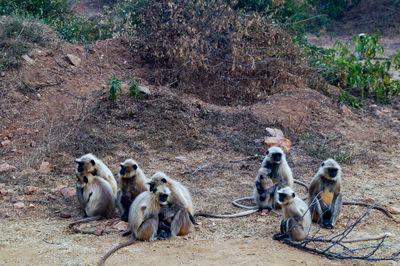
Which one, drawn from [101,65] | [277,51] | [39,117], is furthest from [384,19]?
[39,117]

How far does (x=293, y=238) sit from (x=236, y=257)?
919 millimetres

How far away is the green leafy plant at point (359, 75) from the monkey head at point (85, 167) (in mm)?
7059

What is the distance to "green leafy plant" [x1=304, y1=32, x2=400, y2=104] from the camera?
11906 mm

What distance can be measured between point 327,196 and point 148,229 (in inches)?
103

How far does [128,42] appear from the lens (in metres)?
11.5

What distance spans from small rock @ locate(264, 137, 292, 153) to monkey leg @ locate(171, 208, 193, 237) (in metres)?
3.45

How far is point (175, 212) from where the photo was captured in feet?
19.7

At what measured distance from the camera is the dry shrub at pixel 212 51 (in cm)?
1038

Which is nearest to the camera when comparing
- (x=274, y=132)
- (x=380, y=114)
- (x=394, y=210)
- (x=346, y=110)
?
(x=394, y=210)

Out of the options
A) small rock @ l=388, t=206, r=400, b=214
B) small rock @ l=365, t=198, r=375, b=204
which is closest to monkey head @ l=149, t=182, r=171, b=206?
small rock @ l=365, t=198, r=375, b=204

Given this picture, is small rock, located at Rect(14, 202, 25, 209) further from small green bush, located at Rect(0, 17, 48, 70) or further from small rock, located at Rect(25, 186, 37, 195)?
small green bush, located at Rect(0, 17, 48, 70)

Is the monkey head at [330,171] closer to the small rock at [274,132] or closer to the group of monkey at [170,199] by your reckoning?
the group of monkey at [170,199]

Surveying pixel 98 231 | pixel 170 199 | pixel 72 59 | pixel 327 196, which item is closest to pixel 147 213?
pixel 170 199

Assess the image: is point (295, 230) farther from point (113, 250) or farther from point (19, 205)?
point (19, 205)
